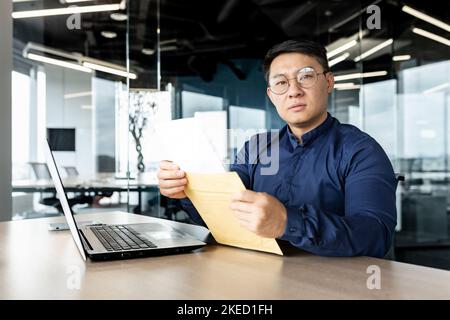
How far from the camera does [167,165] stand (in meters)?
1.23

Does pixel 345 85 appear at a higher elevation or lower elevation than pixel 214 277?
Answer: higher

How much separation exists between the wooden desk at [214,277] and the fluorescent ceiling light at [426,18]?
11.8ft

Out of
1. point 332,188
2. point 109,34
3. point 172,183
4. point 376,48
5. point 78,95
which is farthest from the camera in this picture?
point 78,95

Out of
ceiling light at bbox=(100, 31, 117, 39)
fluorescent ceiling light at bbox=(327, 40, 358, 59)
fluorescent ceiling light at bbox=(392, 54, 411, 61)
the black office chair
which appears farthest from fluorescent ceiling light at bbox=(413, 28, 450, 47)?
the black office chair

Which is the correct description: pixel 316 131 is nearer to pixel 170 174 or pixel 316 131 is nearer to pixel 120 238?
pixel 170 174

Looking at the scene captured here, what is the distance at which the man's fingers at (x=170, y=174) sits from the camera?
1.18 m

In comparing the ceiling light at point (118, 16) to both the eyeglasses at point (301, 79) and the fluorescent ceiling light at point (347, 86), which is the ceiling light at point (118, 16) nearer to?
the fluorescent ceiling light at point (347, 86)

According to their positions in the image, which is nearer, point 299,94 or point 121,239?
point 121,239

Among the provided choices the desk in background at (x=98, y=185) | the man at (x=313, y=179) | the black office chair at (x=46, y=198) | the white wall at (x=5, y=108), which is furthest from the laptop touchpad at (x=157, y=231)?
the black office chair at (x=46, y=198)

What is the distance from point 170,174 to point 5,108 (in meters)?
2.33

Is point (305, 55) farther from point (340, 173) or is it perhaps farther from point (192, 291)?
point (192, 291)

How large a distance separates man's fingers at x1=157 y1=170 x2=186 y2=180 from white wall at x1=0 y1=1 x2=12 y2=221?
2.23 meters

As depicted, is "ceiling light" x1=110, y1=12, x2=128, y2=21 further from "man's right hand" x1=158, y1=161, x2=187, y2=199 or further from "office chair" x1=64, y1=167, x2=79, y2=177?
"man's right hand" x1=158, y1=161, x2=187, y2=199

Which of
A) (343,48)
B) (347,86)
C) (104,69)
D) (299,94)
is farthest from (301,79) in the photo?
(104,69)
